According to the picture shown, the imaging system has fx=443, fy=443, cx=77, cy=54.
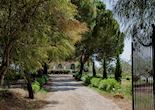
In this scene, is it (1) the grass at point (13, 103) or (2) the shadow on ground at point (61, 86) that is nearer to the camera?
(1) the grass at point (13, 103)

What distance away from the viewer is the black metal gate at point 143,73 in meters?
7.29

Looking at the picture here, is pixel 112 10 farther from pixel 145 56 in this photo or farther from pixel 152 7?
pixel 145 56

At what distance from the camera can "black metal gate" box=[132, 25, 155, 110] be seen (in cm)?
729

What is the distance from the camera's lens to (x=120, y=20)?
22.1 ft

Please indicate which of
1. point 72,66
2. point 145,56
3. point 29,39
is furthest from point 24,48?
point 72,66

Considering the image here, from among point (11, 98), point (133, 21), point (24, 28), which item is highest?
point (24, 28)

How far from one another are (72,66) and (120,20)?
112599 millimetres

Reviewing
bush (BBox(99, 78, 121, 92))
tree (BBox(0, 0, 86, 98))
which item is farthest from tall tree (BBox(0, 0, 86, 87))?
bush (BBox(99, 78, 121, 92))

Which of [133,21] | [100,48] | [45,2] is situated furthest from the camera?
[100,48]

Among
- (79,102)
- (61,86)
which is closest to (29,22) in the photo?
(79,102)

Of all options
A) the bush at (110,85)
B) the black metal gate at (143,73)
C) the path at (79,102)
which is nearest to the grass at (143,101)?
the black metal gate at (143,73)

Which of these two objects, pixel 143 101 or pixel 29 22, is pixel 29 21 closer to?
pixel 29 22

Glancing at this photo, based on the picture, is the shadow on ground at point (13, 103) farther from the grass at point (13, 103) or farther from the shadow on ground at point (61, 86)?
the shadow on ground at point (61, 86)

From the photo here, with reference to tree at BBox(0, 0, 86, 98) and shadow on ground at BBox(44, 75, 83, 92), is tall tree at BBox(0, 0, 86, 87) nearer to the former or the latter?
tree at BBox(0, 0, 86, 98)
